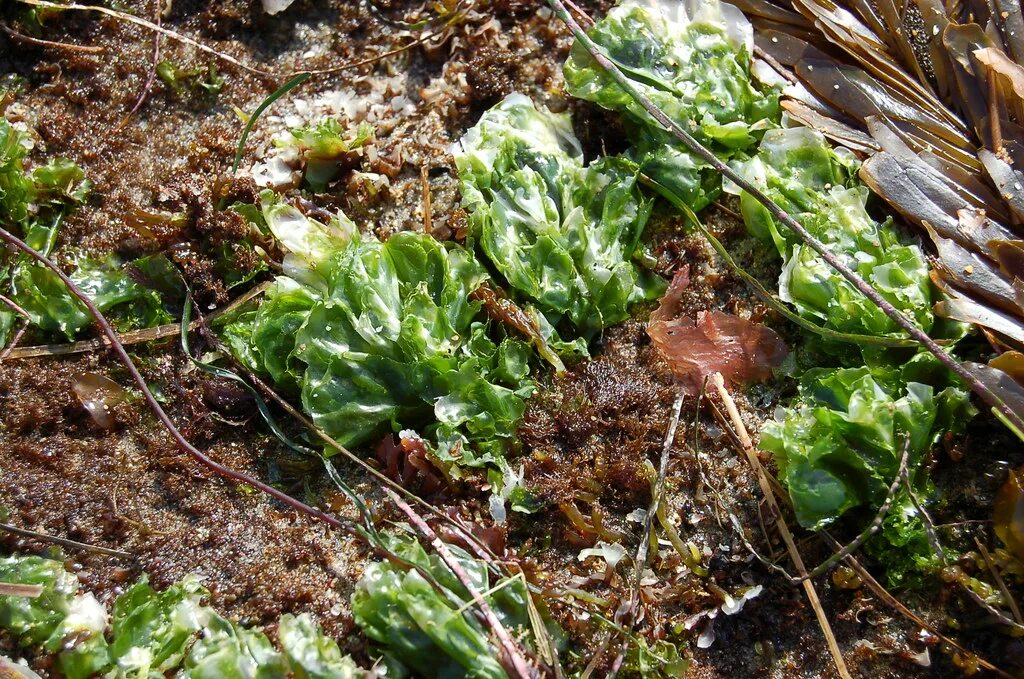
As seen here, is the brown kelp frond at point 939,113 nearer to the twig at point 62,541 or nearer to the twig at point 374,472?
the twig at point 374,472

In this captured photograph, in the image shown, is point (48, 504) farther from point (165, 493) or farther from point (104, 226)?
point (104, 226)

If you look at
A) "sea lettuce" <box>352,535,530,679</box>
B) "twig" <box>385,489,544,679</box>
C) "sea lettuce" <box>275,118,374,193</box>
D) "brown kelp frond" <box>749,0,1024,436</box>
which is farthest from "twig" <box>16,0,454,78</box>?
"sea lettuce" <box>352,535,530,679</box>

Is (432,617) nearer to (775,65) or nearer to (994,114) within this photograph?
(775,65)

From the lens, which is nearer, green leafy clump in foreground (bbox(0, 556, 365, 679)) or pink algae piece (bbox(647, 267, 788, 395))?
green leafy clump in foreground (bbox(0, 556, 365, 679))

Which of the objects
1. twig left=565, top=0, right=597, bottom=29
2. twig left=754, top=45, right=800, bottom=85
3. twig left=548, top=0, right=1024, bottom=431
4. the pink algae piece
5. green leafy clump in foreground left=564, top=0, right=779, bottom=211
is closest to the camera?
twig left=548, top=0, right=1024, bottom=431

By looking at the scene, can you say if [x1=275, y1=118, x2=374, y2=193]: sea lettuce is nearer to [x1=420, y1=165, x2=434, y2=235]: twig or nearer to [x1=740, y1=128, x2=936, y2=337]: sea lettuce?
[x1=420, y1=165, x2=434, y2=235]: twig

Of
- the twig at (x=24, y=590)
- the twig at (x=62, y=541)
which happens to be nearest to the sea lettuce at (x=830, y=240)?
the twig at (x=62, y=541)
